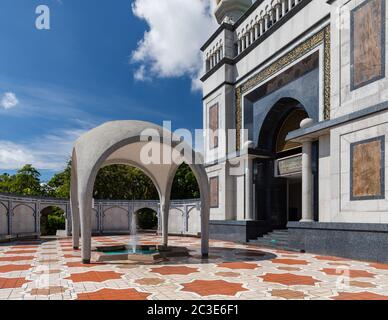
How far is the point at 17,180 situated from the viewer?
37344mm

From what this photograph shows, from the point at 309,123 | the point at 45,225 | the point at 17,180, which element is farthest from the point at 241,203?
the point at 17,180

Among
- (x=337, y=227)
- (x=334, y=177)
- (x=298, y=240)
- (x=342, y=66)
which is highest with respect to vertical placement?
(x=342, y=66)

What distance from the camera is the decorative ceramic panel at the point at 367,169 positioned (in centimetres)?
1016

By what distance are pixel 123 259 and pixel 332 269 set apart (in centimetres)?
595

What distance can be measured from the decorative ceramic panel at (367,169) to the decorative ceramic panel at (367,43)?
2.00 m

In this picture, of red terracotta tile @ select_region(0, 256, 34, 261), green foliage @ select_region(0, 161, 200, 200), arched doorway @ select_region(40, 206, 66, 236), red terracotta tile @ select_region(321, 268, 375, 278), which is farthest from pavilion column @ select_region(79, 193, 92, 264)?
green foliage @ select_region(0, 161, 200, 200)

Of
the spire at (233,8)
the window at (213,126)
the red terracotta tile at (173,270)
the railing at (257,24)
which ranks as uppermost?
the spire at (233,8)

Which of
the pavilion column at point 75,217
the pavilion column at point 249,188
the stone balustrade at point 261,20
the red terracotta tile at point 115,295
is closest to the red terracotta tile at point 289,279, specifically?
the red terracotta tile at point 115,295

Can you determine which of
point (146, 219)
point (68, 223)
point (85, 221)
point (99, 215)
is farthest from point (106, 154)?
point (146, 219)

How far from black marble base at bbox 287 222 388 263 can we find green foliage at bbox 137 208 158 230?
2267 centimetres

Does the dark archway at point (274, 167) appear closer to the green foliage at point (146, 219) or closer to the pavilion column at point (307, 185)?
the pavilion column at point (307, 185)

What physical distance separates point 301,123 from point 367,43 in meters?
3.84

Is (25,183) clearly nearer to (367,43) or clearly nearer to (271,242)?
(271,242)
